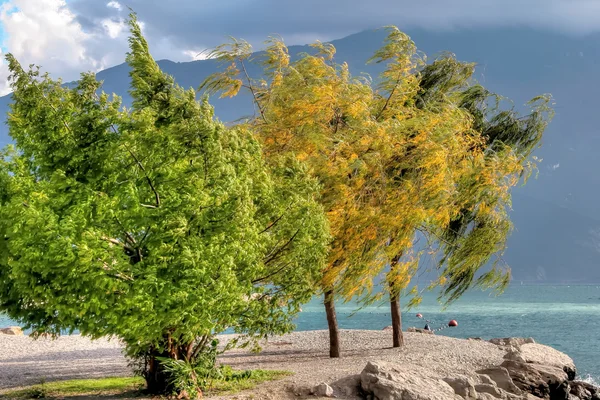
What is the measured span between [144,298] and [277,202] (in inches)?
161

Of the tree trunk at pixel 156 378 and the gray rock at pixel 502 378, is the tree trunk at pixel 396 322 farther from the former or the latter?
the tree trunk at pixel 156 378

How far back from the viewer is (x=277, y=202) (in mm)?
14797

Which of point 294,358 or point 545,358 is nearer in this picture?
point 545,358

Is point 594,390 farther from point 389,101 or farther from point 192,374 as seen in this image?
point 192,374

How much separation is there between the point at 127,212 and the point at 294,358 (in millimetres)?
11598

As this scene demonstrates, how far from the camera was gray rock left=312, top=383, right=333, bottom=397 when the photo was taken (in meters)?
13.7

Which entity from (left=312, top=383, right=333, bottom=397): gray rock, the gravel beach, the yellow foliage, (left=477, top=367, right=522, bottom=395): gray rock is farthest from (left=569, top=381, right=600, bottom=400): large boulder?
(left=312, top=383, right=333, bottom=397): gray rock

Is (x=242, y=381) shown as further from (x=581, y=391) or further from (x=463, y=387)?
(x=581, y=391)

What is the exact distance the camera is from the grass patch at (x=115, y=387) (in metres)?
15.3

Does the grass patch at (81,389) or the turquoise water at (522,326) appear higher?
the grass patch at (81,389)

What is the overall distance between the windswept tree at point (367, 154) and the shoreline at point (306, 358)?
Result: 2.39 metres

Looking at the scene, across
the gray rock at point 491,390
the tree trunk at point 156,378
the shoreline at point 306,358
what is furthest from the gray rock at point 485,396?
the tree trunk at point 156,378

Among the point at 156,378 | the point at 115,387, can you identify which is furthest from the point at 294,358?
the point at 156,378

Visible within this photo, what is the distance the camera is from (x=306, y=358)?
72.3 feet
